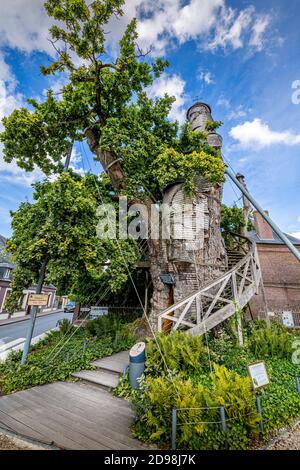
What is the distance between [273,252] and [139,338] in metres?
14.2

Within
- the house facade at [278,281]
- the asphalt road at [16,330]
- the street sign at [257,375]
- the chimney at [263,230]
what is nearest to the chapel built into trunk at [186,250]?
the street sign at [257,375]

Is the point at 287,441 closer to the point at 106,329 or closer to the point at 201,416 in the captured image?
the point at 201,416

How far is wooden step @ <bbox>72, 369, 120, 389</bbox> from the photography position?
17.0ft

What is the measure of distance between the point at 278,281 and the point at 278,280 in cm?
8

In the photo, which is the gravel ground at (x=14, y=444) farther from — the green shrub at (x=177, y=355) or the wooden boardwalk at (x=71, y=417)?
the green shrub at (x=177, y=355)

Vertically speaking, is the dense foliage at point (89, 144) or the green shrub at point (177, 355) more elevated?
the dense foliage at point (89, 144)

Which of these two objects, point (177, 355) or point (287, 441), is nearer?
point (287, 441)

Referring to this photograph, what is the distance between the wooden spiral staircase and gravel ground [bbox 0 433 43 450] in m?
3.37

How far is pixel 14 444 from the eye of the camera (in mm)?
3158

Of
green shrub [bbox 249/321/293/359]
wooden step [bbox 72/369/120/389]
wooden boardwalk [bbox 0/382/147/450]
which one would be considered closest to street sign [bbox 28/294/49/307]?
wooden boardwalk [bbox 0/382/147/450]

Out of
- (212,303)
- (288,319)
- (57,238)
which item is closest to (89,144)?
(57,238)

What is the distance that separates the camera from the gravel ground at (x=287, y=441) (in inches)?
120

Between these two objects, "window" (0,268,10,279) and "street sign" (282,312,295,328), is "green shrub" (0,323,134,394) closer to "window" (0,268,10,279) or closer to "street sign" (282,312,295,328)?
"street sign" (282,312,295,328)

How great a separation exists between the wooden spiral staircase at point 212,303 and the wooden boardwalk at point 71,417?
2175 mm
